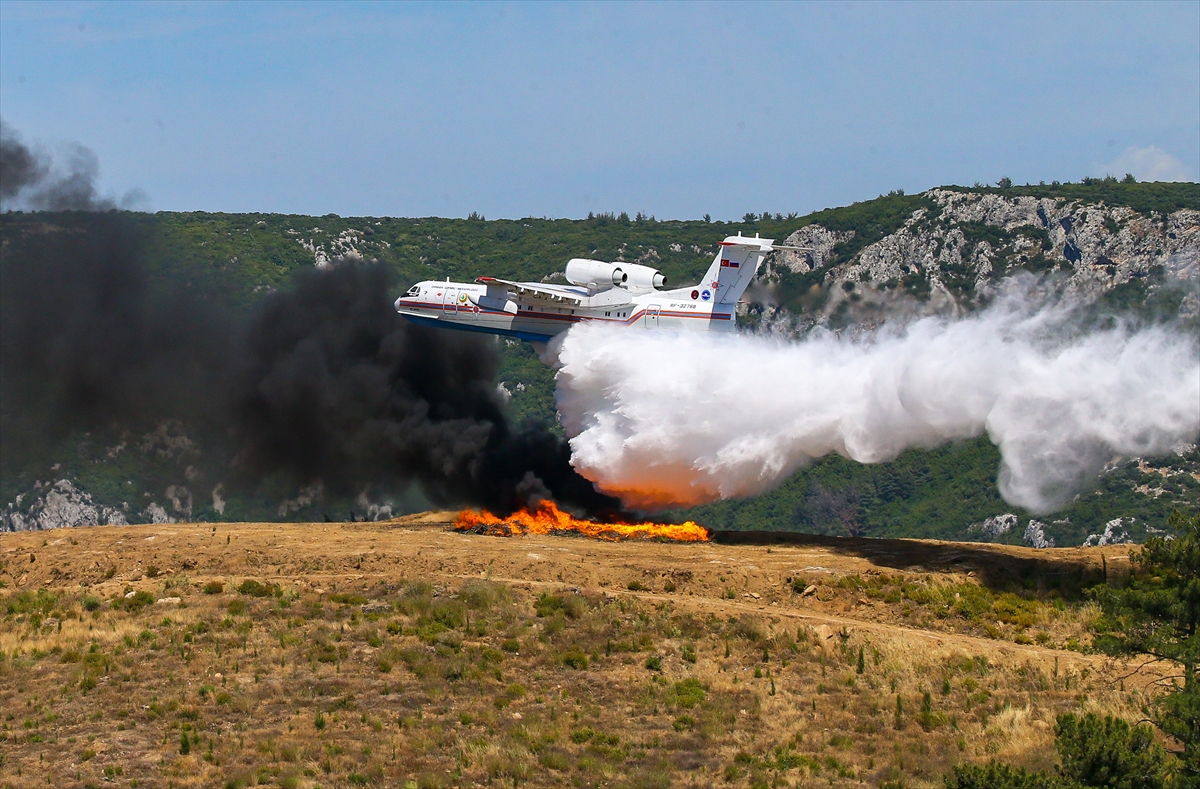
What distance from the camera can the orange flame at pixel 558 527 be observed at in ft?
147

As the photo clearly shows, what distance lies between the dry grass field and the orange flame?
3.12 metres

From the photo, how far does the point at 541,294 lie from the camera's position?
49875 millimetres

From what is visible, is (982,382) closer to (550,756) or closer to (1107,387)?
(1107,387)

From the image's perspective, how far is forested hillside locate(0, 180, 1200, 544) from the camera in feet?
217

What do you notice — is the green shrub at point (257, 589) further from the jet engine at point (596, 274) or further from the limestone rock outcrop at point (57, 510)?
the limestone rock outcrop at point (57, 510)

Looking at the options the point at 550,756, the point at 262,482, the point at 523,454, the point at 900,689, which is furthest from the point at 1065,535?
the point at 550,756

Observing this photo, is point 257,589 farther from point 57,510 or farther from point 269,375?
point 57,510

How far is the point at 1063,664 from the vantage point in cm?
3072

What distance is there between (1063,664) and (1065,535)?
53.0 metres

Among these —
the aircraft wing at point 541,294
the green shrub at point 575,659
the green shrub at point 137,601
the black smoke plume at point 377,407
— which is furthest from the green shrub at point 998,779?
the aircraft wing at point 541,294

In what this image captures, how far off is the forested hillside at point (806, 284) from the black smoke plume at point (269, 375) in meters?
1.45

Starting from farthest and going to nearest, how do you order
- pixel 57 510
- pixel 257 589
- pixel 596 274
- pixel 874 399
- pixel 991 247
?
pixel 991 247, pixel 57 510, pixel 596 274, pixel 874 399, pixel 257 589

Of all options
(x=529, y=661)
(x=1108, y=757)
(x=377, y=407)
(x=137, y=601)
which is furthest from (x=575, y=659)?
(x=377, y=407)

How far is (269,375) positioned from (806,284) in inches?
2501
